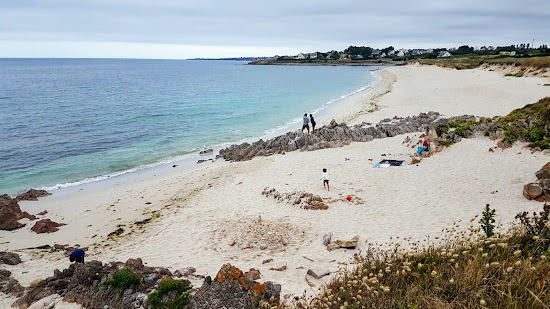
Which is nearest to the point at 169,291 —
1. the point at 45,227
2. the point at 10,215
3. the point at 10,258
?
the point at 10,258

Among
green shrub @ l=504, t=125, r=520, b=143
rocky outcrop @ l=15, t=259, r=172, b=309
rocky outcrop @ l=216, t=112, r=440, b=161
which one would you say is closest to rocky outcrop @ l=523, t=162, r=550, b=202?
green shrub @ l=504, t=125, r=520, b=143

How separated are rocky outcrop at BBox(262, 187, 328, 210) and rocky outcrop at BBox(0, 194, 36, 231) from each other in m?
10.2

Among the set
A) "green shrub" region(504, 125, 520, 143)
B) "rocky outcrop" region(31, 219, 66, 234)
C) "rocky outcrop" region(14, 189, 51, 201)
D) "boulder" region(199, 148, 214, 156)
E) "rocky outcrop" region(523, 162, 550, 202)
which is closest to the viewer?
"rocky outcrop" region(523, 162, 550, 202)

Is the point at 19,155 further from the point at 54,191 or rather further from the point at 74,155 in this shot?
the point at 54,191

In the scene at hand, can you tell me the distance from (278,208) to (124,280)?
24.3 ft

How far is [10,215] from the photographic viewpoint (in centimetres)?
1405

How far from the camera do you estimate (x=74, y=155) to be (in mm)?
25312

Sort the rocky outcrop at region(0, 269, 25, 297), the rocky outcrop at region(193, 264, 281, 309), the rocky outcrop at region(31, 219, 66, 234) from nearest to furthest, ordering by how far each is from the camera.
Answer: the rocky outcrop at region(193, 264, 281, 309) < the rocky outcrop at region(0, 269, 25, 297) < the rocky outcrop at region(31, 219, 66, 234)

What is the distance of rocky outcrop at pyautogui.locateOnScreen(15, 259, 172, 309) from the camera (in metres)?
6.93

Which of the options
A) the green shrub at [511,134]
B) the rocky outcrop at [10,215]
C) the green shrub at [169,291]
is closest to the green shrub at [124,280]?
the green shrub at [169,291]

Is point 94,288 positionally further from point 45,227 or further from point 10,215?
point 10,215

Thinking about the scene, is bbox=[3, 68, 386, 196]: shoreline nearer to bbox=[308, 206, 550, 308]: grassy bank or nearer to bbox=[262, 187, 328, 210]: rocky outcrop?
bbox=[262, 187, 328, 210]: rocky outcrop

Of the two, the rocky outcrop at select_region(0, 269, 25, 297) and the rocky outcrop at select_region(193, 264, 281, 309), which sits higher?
the rocky outcrop at select_region(193, 264, 281, 309)

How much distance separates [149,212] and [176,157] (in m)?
11.0
